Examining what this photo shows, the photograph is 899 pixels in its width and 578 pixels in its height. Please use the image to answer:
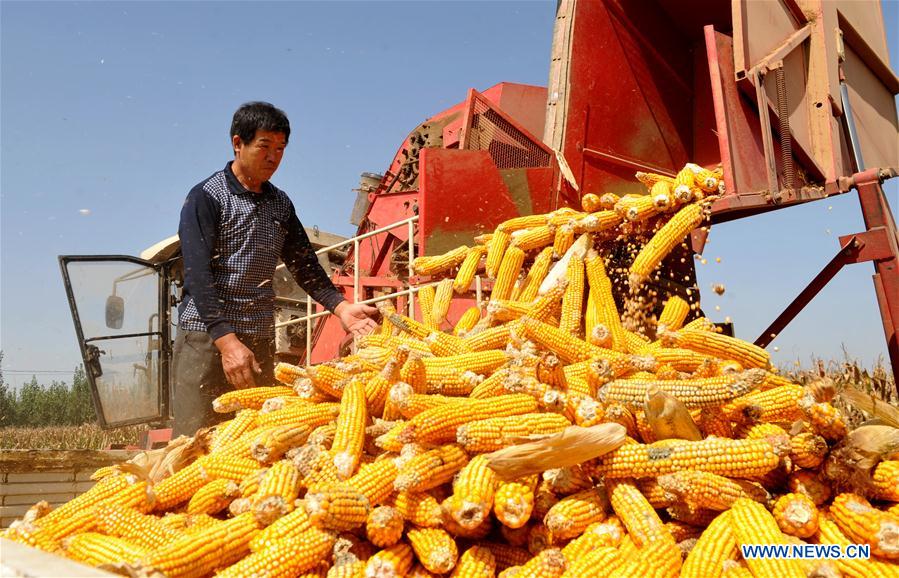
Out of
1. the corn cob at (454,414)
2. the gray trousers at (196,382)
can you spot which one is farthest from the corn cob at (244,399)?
the corn cob at (454,414)

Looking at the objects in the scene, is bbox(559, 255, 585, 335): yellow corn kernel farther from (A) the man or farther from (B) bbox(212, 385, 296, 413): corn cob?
(B) bbox(212, 385, 296, 413): corn cob

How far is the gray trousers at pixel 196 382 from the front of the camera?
3570 millimetres

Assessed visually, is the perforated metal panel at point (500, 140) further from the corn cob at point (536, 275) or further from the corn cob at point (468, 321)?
the corn cob at point (468, 321)

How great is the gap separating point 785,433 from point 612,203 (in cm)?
274

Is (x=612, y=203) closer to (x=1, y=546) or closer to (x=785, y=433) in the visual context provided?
(x=785, y=433)

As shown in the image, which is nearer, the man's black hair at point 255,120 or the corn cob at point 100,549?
the corn cob at point 100,549

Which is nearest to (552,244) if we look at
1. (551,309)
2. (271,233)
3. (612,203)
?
(612,203)

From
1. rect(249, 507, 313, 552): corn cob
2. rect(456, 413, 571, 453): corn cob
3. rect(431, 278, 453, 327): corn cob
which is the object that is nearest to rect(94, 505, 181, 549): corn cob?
rect(249, 507, 313, 552): corn cob

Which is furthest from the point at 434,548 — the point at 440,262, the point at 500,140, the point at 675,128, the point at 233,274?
the point at 675,128

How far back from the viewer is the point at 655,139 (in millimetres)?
6367

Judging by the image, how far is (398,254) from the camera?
676 cm

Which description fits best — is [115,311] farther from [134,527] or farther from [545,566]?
[545,566]

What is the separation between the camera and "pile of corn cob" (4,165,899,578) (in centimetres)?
195

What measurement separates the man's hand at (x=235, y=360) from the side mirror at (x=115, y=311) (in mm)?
2482
